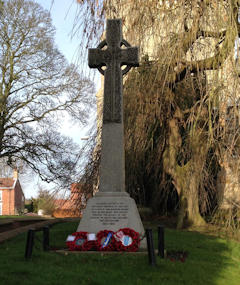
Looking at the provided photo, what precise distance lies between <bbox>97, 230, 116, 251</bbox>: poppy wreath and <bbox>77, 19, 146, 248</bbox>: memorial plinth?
0.24 meters

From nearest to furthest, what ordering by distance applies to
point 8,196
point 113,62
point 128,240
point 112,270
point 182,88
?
point 112,270, point 128,240, point 113,62, point 182,88, point 8,196

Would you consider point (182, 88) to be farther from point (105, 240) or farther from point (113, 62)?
point (105, 240)

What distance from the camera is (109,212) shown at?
6.74 meters

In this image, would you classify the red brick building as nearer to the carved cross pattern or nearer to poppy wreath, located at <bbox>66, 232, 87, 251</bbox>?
the carved cross pattern

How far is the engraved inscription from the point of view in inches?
263

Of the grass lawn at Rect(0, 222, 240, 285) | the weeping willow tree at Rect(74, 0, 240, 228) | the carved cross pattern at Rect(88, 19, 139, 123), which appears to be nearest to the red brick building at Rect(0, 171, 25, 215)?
the weeping willow tree at Rect(74, 0, 240, 228)

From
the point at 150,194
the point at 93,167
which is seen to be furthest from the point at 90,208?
the point at 150,194

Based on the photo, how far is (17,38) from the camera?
18234mm

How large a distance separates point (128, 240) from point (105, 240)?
373 mm

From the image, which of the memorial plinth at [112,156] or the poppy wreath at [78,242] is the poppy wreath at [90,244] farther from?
the memorial plinth at [112,156]

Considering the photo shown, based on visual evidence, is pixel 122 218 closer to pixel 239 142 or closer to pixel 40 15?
pixel 239 142

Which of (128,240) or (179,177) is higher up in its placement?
(179,177)

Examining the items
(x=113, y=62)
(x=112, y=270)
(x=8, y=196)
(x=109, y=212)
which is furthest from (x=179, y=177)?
(x=8, y=196)

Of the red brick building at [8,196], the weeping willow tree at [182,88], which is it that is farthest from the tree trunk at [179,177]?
the red brick building at [8,196]
